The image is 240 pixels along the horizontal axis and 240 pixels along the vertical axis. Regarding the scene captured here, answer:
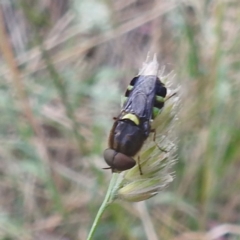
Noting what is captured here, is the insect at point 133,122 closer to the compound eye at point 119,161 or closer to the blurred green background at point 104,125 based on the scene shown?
the compound eye at point 119,161

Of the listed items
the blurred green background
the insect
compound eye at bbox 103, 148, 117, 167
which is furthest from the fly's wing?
the blurred green background

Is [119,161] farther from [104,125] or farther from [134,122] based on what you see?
[104,125]

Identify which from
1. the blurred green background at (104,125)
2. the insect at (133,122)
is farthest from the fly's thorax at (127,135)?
the blurred green background at (104,125)

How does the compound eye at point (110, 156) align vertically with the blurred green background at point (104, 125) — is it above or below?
below

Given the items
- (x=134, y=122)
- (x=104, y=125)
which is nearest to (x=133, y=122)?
(x=134, y=122)

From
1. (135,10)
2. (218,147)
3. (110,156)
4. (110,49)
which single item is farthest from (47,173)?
(135,10)

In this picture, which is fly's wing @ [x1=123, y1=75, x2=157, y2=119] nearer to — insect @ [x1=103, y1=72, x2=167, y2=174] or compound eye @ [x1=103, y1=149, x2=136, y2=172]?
insect @ [x1=103, y1=72, x2=167, y2=174]
